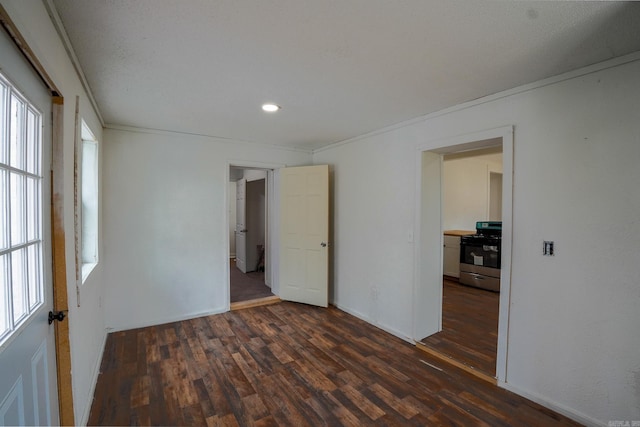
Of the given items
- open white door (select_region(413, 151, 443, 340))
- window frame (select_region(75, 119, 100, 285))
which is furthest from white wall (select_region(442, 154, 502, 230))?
window frame (select_region(75, 119, 100, 285))

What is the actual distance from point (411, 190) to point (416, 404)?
6.14 feet

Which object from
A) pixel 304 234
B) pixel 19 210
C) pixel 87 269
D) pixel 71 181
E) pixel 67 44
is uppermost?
pixel 67 44

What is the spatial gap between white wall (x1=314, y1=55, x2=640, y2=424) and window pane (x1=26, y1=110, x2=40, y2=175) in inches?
110

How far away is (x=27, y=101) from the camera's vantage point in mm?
1125

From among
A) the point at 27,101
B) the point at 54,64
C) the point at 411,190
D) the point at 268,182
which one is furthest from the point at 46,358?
the point at 268,182

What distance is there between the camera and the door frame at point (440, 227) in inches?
86.2

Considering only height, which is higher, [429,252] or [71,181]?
[71,181]

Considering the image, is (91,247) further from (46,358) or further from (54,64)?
(54,64)

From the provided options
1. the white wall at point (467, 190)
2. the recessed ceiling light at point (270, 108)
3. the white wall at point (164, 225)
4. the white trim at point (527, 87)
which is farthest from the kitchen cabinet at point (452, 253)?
the recessed ceiling light at point (270, 108)

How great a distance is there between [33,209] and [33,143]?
0.93ft

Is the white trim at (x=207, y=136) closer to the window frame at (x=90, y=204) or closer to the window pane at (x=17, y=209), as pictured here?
the window frame at (x=90, y=204)

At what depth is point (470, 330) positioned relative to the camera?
125 inches

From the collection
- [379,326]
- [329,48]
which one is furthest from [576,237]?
[379,326]

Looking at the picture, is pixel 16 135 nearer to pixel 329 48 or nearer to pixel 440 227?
pixel 329 48
